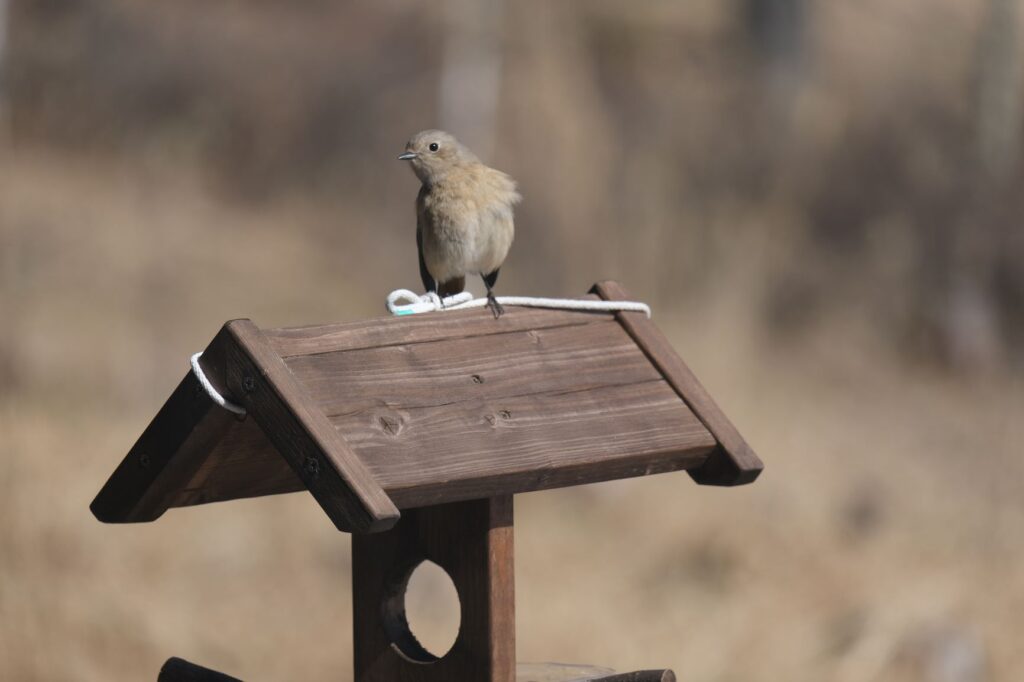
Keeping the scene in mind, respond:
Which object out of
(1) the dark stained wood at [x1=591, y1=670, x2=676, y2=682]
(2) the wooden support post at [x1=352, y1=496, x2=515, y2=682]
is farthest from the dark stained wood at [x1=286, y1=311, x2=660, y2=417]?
(1) the dark stained wood at [x1=591, y1=670, x2=676, y2=682]

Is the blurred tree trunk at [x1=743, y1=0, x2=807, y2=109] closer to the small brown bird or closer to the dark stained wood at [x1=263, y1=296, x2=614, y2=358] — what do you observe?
the small brown bird

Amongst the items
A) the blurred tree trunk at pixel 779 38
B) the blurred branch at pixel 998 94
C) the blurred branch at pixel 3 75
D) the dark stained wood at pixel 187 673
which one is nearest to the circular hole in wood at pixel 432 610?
the dark stained wood at pixel 187 673

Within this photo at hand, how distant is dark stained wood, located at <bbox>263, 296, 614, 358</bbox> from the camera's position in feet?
9.61

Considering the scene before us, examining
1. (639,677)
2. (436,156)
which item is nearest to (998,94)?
(436,156)

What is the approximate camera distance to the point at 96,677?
5.73 m

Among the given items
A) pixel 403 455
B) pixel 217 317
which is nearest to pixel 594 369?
pixel 403 455

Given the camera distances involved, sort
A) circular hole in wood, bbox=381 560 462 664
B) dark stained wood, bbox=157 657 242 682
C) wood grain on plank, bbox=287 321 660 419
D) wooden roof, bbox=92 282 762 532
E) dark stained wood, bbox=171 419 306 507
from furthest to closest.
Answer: circular hole in wood, bbox=381 560 462 664, dark stained wood, bbox=157 657 242 682, dark stained wood, bbox=171 419 306 507, wood grain on plank, bbox=287 321 660 419, wooden roof, bbox=92 282 762 532

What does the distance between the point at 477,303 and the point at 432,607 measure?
13.1 feet

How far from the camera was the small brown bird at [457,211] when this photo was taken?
14.4ft

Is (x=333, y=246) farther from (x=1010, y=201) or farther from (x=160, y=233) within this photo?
(x=1010, y=201)

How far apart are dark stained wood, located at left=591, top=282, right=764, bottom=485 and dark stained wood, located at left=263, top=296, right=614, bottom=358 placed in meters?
0.08

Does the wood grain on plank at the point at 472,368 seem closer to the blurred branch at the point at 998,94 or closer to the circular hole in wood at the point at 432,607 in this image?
the circular hole in wood at the point at 432,607

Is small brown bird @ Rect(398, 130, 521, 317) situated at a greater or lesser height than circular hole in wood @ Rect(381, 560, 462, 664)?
greater

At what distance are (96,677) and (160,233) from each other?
595 centimetres
